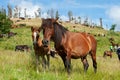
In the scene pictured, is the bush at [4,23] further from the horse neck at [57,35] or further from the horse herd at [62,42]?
the horse neck at [57,35]

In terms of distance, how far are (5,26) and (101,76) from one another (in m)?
47.5

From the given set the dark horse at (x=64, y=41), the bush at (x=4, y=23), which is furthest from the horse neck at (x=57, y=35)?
the bush at (x=4, y=23)

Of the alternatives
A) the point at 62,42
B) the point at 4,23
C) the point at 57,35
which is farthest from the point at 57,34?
the point at 4,23

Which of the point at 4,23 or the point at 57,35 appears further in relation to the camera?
the point at 4,23

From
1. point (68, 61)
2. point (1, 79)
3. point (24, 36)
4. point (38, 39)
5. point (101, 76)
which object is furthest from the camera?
point (24, 36)

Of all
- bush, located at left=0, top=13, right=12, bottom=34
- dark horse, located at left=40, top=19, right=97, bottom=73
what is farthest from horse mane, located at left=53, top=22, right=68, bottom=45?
bush, located at left=0, top=13, right=12, bottom=34

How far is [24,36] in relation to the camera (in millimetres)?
64688

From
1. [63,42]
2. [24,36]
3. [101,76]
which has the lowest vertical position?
[24,36]

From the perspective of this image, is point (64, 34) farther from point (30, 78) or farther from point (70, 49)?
point (30, 78)

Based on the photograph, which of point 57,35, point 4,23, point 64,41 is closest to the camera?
point 57,35

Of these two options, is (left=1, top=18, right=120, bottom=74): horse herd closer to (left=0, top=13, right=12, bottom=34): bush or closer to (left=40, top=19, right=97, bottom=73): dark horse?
(left=40, top=19, right=97, bottom=73): dark horse

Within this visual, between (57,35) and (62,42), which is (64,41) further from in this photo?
(57,35)

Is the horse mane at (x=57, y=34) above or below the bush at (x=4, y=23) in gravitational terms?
above

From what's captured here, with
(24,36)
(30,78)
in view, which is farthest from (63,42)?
(24,36)
